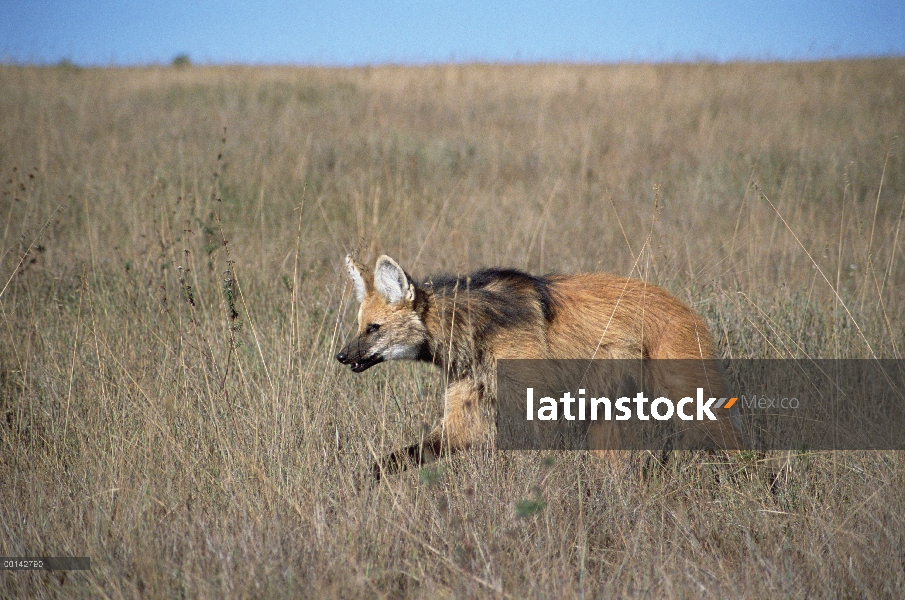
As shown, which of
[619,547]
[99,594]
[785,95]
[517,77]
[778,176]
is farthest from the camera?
[517,77]

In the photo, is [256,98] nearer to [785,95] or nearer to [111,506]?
[785,95]

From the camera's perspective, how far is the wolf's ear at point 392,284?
3537mm

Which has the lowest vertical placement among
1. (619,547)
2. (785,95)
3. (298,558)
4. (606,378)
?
(619,547)

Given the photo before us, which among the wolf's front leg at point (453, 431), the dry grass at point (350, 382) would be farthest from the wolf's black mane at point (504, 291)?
the wolf's front leg at point (453, 431)

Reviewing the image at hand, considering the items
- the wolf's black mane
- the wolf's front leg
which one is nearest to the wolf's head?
the wolf's black mane

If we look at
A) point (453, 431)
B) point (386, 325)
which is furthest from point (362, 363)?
point (453, 431)

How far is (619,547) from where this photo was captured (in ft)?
9.29

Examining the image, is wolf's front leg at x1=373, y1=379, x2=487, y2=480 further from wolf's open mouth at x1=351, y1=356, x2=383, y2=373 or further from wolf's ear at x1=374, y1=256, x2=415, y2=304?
wolf's ear at x1=374, y1=256, x2=415, y2=304

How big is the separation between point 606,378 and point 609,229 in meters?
3.96

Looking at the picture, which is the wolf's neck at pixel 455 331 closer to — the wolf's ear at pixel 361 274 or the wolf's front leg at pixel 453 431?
the wolf's front leg at pixel 453 431

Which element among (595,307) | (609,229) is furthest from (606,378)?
(609,229)

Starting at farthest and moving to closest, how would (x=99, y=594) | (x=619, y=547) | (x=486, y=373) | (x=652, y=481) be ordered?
(x=486, y=373) → (x=652, y=481) → (x=619, y=547) → (x=99, y=594)

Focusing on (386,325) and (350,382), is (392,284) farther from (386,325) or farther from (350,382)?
(350,382)

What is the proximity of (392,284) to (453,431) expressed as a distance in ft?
2.85
